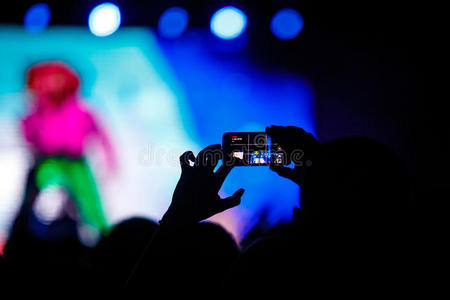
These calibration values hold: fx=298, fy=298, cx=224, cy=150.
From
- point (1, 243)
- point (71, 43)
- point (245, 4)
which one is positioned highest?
point (245, 4)

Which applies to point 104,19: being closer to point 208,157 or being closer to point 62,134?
point 62,134

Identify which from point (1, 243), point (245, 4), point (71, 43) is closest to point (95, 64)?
point (71, 43)

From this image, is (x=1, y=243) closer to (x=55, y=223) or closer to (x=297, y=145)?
(x=55, y=223)

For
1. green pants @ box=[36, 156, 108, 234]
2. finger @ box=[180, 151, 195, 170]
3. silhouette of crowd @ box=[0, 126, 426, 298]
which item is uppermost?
finger @ box=[180, 151, 195, 170]

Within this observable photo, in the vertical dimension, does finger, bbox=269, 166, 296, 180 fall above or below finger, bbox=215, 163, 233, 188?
below

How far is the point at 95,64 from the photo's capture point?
2.07 meters

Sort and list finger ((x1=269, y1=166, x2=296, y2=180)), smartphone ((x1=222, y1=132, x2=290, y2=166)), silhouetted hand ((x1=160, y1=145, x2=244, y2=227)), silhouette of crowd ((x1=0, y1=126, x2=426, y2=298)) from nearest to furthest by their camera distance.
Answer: silhouette of crowd ((x1=0, y1=126, x2=426, y2=298))
silhouetted hand ((x1=160, y1=145, x2=244, y2=227))
finger ((x1=269, y1=166, x2=296, y2=180))
smartphone ((x1=222, y1=132, x2=290, y2=166))

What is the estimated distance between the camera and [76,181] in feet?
6.75

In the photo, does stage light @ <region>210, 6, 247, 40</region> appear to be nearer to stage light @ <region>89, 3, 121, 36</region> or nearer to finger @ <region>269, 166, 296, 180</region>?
stage light @ <region>89, 3, 121, 36</region>

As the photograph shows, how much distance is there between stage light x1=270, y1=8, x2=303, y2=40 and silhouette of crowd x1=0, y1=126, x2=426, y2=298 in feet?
4.75

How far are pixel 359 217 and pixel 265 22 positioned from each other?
5.80 ft

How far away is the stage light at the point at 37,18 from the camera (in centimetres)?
206

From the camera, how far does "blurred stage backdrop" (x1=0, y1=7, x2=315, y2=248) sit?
1.98 m

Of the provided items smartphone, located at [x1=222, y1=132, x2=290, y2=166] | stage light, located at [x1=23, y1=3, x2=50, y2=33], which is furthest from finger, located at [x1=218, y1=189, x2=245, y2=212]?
stage light, located at [x1=23, y1=3, x2=50, y2=33]
